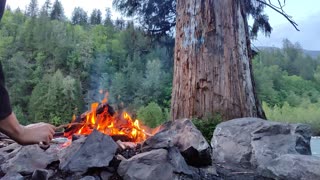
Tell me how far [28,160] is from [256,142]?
160 cm

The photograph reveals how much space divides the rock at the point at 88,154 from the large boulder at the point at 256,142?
87cm

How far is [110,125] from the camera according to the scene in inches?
113

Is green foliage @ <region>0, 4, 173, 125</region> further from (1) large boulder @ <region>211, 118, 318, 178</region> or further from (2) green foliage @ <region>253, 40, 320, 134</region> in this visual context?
(1) large boulder @ <region>211, 118, 318, 178</region>

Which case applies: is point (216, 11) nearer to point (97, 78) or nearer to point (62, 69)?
point (97, 78)

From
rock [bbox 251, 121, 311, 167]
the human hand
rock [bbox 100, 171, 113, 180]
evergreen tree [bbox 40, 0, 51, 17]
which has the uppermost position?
evergreen tree [bbox 40, 0, 51, 17]

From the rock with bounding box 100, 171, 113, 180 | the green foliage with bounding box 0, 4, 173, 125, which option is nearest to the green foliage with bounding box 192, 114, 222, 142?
the rock with bounding box 100, 171, 113, 180

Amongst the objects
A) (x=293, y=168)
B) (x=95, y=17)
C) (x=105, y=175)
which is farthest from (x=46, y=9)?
(x=293, y=168)

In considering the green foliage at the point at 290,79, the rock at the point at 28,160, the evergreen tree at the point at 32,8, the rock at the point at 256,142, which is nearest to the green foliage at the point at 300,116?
the green foliage at the point at 290,79

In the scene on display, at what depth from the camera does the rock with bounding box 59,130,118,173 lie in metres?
2.07

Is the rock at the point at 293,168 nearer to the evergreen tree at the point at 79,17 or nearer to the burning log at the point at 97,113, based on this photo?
the burning log at the point at 97,113

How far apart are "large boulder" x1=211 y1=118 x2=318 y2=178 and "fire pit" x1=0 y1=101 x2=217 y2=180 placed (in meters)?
0.29

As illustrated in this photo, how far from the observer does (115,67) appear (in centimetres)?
2222

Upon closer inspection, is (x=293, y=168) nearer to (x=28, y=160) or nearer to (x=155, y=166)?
(x=155, y=166)

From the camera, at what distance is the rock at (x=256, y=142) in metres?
2.27
